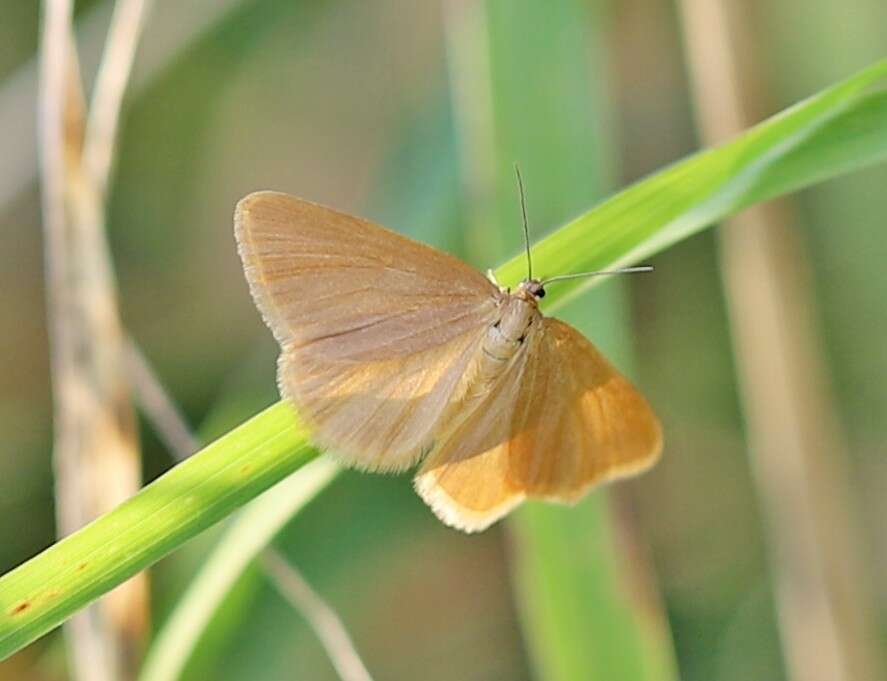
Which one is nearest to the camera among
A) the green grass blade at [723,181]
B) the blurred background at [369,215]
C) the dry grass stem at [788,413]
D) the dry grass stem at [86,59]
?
the green grass blade at [723,181]

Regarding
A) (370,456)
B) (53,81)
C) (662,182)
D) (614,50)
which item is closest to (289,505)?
(370,456)

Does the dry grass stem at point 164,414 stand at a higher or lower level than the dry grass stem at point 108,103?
lower

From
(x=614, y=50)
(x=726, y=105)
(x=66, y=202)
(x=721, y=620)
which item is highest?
(x=614, y=50)

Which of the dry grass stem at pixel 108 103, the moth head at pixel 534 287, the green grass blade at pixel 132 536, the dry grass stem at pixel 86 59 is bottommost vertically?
the green grass blade at pixel 132 536

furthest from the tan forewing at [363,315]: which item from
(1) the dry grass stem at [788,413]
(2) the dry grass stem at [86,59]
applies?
(2) the dry grass stem at [86,59]

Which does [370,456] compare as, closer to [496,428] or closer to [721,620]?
[496,428]

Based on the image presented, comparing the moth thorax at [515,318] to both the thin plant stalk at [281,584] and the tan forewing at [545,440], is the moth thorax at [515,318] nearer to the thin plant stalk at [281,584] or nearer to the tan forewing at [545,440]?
the tan forewing at [545,440]

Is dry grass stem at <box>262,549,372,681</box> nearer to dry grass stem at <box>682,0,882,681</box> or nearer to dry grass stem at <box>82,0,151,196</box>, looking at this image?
dry grass stem at <box>82,0,151,196</box>
